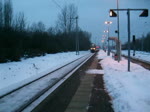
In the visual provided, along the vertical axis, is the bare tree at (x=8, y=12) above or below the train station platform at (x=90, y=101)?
above

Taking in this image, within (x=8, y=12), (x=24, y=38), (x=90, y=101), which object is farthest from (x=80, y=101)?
(x=8, y=12)

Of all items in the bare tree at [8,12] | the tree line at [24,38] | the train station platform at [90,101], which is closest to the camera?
the train station platform at [90,101]

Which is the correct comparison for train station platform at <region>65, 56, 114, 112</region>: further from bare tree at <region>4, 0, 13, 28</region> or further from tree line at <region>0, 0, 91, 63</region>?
bare tree at <region>4, 0, 13, 28</region>

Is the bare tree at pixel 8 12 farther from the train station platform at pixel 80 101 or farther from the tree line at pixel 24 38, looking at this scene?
the train station platform at pixel 80 101

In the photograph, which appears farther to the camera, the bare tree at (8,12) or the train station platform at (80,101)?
the bare tree at (8,12)

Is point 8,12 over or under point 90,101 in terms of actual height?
over

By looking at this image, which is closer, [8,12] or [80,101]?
[80,101]

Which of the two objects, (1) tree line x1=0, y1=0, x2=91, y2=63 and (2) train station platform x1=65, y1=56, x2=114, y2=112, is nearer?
(2) train station platform x1=65, y1=56, x2=114, y2=112

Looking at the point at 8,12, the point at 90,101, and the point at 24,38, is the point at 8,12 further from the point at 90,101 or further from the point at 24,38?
the point at 90,101

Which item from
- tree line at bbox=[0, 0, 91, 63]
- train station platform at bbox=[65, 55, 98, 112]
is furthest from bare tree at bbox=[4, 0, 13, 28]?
train station platform at bbox=[65, 55, 98, 112]

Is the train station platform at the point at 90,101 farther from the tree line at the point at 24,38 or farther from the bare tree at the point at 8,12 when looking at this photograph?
the bare tree at the point at 8,12

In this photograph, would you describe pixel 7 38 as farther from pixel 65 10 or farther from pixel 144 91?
pixel 65 10

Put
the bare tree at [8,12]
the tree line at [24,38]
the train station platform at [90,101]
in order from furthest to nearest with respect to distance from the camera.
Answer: the bare tree at [8,12] → the tree line at [24,38] → the train station platform at [90,101]

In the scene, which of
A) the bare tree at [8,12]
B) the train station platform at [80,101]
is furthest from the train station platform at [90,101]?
the bare tree at [8,12]
